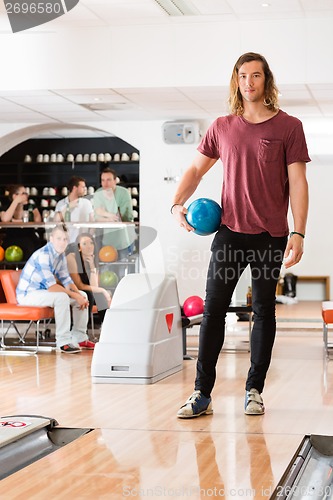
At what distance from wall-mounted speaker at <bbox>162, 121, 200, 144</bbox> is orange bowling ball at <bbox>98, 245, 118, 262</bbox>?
1390 millimetres

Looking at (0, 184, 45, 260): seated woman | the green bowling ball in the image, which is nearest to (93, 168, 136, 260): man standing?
the green bowling ball

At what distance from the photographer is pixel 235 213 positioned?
156 inches

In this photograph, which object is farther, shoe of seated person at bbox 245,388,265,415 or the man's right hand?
shoe of seated person at bbox 245,388,265,415

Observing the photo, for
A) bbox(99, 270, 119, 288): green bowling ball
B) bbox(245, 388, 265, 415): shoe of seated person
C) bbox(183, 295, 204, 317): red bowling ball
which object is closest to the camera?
bbox(245, 388, 265, 415): shoe of seated person

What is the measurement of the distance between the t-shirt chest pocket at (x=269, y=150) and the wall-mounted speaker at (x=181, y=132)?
5.31 metres

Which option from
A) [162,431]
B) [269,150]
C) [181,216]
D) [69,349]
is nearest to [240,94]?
[269,150]

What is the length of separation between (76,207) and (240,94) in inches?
218

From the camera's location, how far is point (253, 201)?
393 cm

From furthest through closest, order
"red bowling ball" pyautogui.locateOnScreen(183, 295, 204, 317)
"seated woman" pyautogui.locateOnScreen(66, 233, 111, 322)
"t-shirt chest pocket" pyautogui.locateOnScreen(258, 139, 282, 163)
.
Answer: "seated woman" pyautogui.locateOnScreen(66, 233, 111, 322), "red bowling ball" pyautogui.locateOnScreen(183, 295, 204, 317), "t-shirt chest pocket" pyautogui.locateOnScreen(258, 139, 282, 163)

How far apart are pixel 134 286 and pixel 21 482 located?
3.00 metres

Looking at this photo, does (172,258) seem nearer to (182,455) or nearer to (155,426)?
(155,426)

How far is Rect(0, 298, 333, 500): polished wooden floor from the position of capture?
287 centimetres

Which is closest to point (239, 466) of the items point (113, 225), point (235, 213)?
point (235, 213)

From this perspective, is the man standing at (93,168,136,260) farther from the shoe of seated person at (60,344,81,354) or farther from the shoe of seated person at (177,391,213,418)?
the shoe of seated person at (177,391,213,418)
